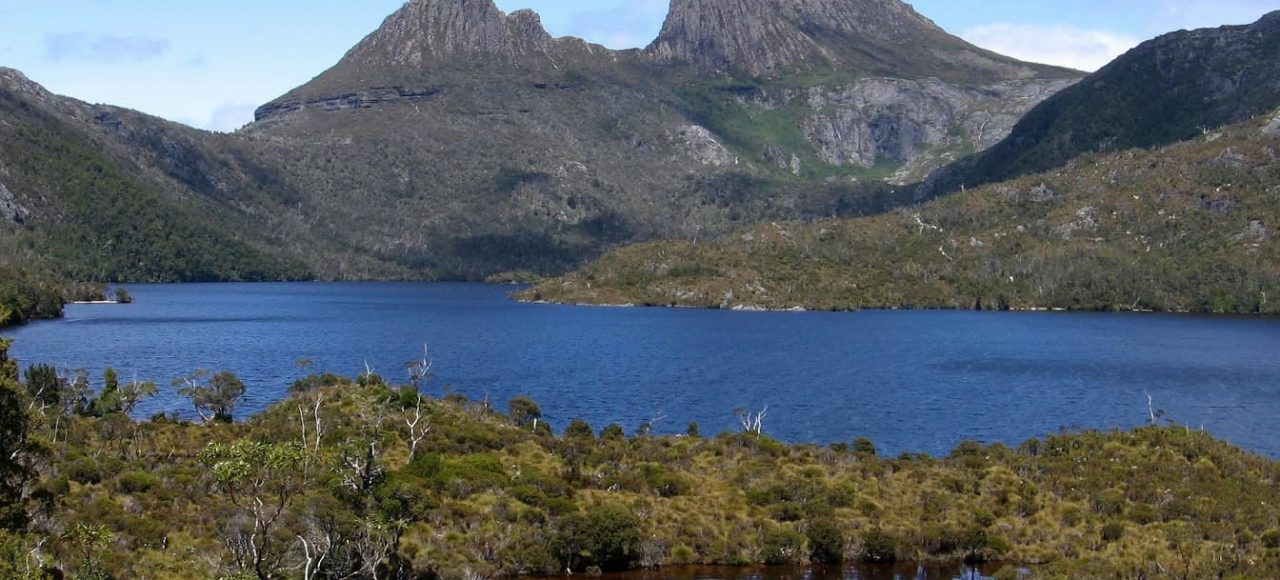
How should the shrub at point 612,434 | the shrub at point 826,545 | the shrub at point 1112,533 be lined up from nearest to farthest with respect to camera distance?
1. the shrub at point 826,545
2. the shrub at point 1112,533
3. the shrub at point 612,434

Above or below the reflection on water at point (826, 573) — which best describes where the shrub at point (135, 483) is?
above

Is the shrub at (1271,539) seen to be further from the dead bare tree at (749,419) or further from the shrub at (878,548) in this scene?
the dead bare tree at (749,419)

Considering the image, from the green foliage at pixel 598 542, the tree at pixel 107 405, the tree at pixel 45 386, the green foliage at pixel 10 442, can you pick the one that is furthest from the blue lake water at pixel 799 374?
the green foliage at pixel 10 442

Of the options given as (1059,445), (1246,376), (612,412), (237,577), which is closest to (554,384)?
(612,412)

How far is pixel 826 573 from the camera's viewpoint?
54.4m

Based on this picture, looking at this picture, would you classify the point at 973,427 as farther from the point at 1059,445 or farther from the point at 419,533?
the point at 419,533

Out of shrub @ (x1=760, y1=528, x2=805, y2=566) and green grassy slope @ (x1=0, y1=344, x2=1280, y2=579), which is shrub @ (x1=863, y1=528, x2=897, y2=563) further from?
shrub @ (x1=760, y1=528, x2=805, y2=566)

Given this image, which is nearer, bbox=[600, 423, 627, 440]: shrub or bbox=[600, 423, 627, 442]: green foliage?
bbox=[600, 423, 627, 442]: green foliage

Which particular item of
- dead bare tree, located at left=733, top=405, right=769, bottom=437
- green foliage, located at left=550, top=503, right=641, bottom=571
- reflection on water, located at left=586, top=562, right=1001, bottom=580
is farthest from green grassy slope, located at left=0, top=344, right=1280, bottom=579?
dead bare tree, located at left=733, top=405, right=769, bottom=437

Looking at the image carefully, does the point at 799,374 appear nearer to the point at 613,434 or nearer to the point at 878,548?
the point at 613,434

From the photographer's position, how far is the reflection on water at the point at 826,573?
53.5 metres

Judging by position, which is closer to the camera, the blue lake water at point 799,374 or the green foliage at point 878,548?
the green foliage at point 878,548

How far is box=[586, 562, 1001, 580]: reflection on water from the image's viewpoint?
53.5 metres

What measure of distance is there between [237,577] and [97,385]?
95.4 metres
